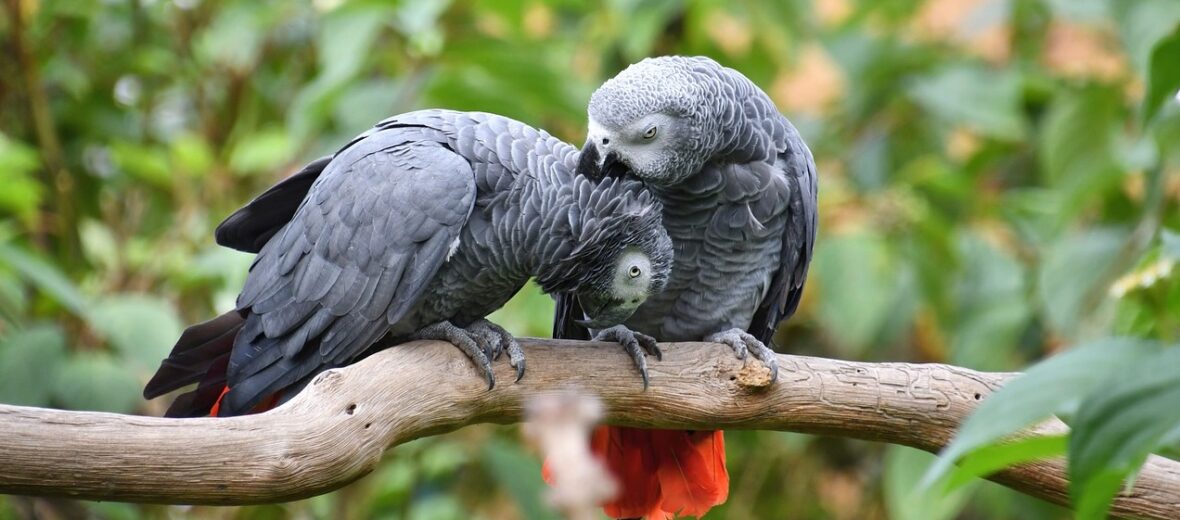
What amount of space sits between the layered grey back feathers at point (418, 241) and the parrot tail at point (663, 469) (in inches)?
14.0

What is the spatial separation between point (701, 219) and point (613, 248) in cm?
22

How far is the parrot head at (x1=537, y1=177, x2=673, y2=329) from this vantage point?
4.60 feet

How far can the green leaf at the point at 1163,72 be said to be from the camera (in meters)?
0.91

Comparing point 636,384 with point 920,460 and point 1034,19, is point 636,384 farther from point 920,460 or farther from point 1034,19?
point 1034,19

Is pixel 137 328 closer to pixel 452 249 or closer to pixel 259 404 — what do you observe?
pixel 259 404

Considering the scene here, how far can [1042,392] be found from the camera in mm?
717

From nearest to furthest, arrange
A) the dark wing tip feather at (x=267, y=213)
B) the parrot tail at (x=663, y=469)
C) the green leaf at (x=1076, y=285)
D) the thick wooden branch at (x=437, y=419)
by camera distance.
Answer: the thick wooden branch at (x=437, y=419) < the dark wing tip feather at (x=267, y=213) < the parrot tail at (x=663, y=469) < the green leaf at (x=1076, y=285)

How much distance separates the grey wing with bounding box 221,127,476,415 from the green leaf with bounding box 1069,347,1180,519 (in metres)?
0.89

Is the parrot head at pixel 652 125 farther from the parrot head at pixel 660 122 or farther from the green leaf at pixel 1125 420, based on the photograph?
the green leaf at pixel 1125 420

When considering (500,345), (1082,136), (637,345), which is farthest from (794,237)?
(1082,136)

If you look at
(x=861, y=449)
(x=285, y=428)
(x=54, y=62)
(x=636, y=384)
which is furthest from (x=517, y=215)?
(x=861, y=449)

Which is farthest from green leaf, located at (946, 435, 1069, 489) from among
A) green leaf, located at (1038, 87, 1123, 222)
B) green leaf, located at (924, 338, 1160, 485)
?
green leaf, located at (1038, 87, 1123, 222)

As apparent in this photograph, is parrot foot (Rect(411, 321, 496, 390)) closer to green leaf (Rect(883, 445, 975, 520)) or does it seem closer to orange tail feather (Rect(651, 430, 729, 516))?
orange tail feather (Rect(651, 430, 729, 516))

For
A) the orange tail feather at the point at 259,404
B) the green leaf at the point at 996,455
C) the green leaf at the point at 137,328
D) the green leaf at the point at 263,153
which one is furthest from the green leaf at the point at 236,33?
the green leaf at the point at 996,455
